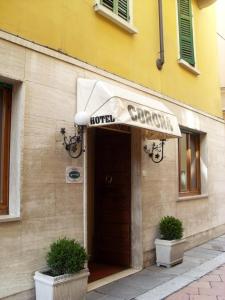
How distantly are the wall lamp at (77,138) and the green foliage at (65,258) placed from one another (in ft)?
4.86

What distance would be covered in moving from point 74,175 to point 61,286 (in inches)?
69.2

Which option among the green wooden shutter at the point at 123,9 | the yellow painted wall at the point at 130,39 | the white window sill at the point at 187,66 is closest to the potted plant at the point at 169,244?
the yellow painted wall at the point at 130,39

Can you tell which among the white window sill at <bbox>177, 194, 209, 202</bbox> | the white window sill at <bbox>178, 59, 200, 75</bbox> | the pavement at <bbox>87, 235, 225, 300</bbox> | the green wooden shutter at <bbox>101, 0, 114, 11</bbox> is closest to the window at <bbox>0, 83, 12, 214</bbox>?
the pavement at <bbox>87, 235, 225, 300</bbox>

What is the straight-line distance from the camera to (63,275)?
485 centimetres

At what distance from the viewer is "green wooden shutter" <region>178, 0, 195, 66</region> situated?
9.59 metres

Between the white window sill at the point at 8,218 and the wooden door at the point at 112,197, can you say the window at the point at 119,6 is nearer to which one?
the wooden door at the point at 112,197

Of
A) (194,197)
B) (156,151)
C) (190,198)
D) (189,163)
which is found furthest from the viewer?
(189,163)

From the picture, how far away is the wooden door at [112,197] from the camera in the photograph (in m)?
7.60


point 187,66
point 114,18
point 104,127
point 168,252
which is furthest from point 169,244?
point 187,66

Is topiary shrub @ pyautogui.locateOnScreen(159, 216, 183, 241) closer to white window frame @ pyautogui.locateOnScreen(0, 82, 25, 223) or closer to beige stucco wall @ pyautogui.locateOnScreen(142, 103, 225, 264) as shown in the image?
beige stucco wall @ pyautogui.locateOnScreen(142, 103, 225, 264)

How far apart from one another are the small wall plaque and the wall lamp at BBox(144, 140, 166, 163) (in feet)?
7.25

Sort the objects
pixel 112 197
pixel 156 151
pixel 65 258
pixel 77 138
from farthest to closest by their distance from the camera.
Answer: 1. pixel 156 151
2. pixel 112 197
3. pixel 77 138
4. pixel 65 258

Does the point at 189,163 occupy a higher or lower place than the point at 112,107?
lower

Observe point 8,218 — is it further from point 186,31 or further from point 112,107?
point 186,31
